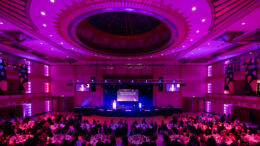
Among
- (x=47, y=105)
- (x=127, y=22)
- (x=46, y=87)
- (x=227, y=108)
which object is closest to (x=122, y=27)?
(x=127, y=22)

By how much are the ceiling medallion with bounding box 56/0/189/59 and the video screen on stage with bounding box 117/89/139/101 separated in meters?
7.37

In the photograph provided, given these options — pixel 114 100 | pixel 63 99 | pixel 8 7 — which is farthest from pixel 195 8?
pixel 63 99

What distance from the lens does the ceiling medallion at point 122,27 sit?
6305 mm

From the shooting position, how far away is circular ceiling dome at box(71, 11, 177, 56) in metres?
10.8

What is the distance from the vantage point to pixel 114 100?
19938 millimetres

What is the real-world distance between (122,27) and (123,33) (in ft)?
3.03

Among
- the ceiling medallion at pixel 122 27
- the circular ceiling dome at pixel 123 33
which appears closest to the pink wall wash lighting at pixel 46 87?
the ceiling medallion at pixel 122 27

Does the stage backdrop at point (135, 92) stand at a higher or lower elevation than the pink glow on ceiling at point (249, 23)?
lower

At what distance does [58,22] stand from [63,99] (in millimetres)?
15981

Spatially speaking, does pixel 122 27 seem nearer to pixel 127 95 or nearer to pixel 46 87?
pixel 127 95

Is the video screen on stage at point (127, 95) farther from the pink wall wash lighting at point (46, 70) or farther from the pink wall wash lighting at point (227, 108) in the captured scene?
the pink wall wash lighting at point (227, 108)

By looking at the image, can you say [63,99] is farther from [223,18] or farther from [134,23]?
[223,18]

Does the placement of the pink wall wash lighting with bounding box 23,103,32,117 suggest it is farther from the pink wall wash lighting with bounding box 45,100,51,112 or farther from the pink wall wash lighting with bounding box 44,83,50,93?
the pink wall wash lighting with bounding box 44,83,50,93

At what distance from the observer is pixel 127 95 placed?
20.0 m
